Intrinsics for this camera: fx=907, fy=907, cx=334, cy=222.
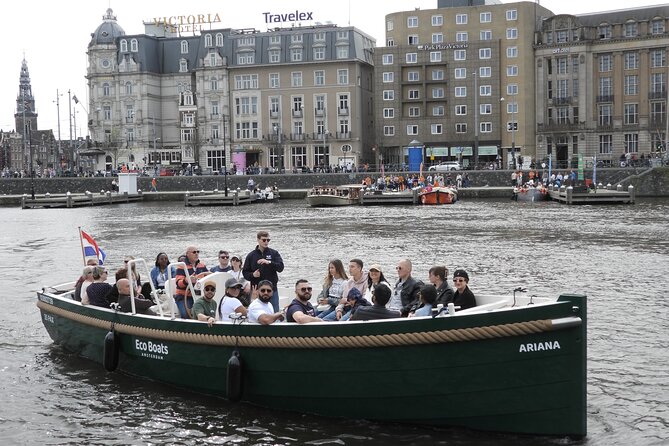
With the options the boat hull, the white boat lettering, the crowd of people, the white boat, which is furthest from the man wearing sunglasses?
the boat hull

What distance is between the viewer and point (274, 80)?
4685 inches

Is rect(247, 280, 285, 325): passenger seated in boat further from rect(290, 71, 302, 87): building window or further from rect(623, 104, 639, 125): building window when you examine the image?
rect(290, 71, 302, 87): building window

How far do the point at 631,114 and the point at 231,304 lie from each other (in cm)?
9812

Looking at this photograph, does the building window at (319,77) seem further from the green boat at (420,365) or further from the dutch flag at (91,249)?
the green boat at (420,365)

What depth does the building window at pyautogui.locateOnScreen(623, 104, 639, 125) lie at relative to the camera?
344 feet

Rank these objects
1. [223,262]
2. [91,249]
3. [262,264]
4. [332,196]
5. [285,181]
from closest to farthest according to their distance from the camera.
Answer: [262,264] < [223,262] < [91,249] < [332,196] < [285,181]

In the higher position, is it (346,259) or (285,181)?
(285,181)

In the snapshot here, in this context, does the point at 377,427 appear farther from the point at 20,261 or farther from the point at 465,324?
the point at 20,261

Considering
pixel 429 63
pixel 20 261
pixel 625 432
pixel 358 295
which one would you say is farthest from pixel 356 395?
pixel 429 63

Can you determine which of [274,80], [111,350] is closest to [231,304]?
[111,350]

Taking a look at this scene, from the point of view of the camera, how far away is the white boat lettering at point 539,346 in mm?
11891

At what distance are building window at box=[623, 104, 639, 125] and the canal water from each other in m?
42.0

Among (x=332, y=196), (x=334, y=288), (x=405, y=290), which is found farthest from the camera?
(x=332, y=196)

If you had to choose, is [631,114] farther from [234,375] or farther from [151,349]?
[234,375]
